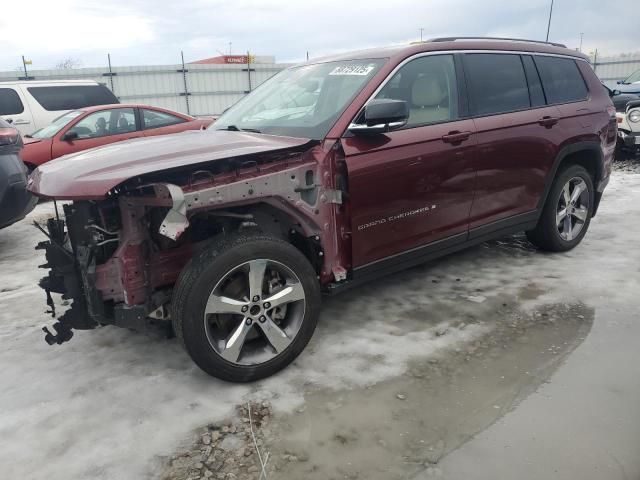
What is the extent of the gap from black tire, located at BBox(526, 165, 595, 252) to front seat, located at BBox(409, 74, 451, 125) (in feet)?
5.09

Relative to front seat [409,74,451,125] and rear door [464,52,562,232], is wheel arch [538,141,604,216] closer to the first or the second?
rear door [464,52,562,232]

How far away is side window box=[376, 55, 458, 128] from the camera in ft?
10.8

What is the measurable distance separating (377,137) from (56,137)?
6.50 m

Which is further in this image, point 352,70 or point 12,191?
point 12,191

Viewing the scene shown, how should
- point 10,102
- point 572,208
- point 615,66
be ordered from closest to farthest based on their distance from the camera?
point 572,208 → point 10,102 → point 615,66

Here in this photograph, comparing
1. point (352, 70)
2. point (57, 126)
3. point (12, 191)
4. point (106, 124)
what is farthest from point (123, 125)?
point (352, 70)

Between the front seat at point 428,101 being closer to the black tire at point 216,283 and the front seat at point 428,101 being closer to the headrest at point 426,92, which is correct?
the headrest at point 426,92

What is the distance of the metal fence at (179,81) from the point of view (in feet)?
51.2

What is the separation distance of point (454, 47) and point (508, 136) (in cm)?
78

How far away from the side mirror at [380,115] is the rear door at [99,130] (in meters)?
6.03

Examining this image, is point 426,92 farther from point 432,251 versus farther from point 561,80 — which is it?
point 561,80

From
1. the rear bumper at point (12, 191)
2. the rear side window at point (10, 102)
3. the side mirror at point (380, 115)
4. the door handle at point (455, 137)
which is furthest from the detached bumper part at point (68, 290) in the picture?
the rear side window at point (10, 102)

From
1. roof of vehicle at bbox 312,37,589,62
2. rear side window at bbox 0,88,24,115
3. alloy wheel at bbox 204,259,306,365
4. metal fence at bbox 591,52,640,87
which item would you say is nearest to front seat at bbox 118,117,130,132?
rear side window at bbox 0,88,24,115

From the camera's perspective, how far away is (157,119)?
8500mm
